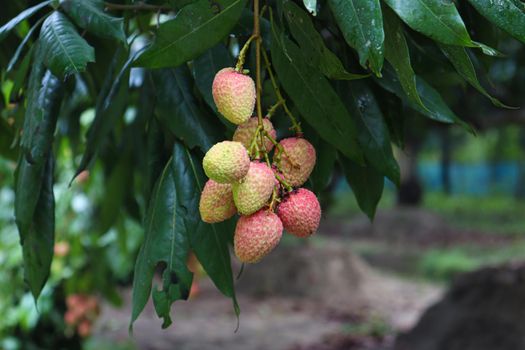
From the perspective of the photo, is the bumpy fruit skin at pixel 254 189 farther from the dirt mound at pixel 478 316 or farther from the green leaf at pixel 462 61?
the dirt mound at pixel 478 316

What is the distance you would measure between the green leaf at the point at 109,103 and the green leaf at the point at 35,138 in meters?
0.08

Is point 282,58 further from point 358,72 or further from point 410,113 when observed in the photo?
point 410,113

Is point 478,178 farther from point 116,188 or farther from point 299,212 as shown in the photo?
point 299,212

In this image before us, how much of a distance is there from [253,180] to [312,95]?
175 mm

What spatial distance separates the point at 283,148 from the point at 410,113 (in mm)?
751

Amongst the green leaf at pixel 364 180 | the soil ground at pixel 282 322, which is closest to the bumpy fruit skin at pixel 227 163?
the green leaf at pixel 364 180

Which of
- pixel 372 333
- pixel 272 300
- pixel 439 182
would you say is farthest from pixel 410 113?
pixel 439 182

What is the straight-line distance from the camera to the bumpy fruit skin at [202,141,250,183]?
25.5 inches

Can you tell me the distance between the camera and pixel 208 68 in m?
0.86

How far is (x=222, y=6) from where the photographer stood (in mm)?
758

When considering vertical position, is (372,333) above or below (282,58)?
below

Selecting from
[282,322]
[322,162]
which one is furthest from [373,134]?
[282,322]

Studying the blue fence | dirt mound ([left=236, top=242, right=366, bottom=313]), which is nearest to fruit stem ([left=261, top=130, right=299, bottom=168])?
dirt mound ([left=236, top=242, right=366, bottom=313])

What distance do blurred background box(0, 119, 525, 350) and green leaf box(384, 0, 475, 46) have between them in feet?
1.34
